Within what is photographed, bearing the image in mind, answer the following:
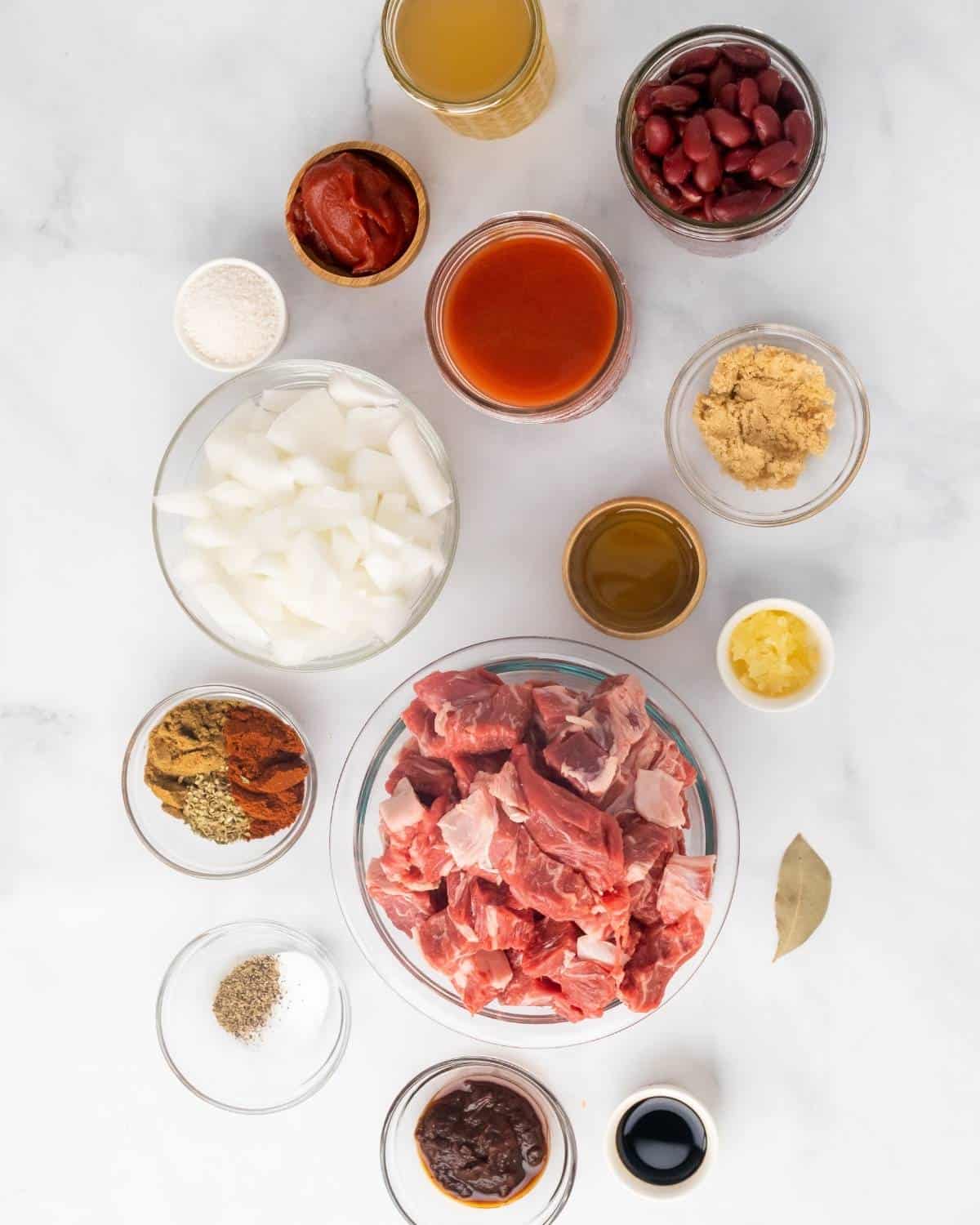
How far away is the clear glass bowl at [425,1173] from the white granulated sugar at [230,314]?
1726mm

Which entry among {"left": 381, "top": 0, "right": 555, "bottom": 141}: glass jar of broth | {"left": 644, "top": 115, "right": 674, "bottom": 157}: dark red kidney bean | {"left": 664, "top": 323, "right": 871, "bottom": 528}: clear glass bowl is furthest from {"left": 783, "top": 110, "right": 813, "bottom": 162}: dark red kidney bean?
{"left": 381, "top": 0, "right": 555, "bottom": 141}: glass jar of broth

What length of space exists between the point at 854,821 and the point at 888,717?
0.26 meters

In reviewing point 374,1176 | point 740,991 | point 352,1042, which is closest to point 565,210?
point 740,991

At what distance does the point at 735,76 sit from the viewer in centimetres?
209

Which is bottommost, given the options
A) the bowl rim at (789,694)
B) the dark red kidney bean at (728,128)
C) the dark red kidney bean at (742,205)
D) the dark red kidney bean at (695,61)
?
the bowl rim at (789,694)

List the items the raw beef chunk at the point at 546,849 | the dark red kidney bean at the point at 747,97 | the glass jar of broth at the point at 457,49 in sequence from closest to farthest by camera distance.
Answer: the raw beef chunk at the point at 546,849 → the dark red kidney bean at the point at 747,97 → the glass jar of broth at the point at 457,49

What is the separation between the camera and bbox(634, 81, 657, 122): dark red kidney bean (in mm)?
2082

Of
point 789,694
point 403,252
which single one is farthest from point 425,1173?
point 403,252

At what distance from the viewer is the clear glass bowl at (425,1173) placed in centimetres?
241

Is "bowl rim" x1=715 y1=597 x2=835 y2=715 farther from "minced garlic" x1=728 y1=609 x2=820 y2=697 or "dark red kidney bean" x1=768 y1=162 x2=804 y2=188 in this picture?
"dark red kidney bean" x1=768 y1=162 x2=804 y2=188

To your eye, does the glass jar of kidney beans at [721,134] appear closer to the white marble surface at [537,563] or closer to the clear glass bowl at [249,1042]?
the white marble surface at [537,563]

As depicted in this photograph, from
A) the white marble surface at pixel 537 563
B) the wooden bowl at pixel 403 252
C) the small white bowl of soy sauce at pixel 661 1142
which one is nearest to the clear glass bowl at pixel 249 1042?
the white marble surface at pixel 537 563

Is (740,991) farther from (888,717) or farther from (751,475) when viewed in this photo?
(751,475)

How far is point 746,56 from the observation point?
2.09m
